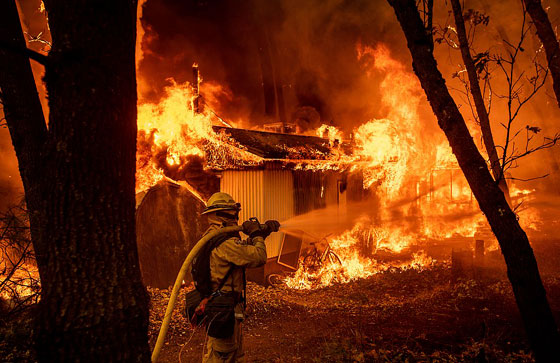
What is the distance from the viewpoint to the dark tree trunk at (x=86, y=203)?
7.50ft

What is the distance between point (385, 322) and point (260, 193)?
5796mm

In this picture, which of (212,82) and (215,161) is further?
(212,82)

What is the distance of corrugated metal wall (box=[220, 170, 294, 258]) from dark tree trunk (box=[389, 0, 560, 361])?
27.0 ft

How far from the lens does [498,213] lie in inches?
158

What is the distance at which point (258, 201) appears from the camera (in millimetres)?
12195

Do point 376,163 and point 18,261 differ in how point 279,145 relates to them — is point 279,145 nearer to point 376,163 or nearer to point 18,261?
point 376,163

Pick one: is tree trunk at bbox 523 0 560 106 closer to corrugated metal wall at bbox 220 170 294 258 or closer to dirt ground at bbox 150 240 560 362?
dirt ground at bbox 150 240 560 362

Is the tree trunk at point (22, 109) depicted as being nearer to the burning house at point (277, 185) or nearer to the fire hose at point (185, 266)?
the fire hose at point (185, 266)

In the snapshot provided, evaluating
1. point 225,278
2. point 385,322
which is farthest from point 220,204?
point 385,322

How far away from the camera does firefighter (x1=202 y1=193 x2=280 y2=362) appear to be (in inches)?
185

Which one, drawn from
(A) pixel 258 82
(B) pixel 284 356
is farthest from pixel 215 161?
(A) pixel 258 82

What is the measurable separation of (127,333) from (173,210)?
853 centimetres

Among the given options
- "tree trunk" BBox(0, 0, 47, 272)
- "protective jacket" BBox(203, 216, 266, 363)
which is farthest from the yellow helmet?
"tree trunk" BBox(0, 0, 47, 272)

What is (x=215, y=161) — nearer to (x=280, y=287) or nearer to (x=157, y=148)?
(x=157, y=148)
